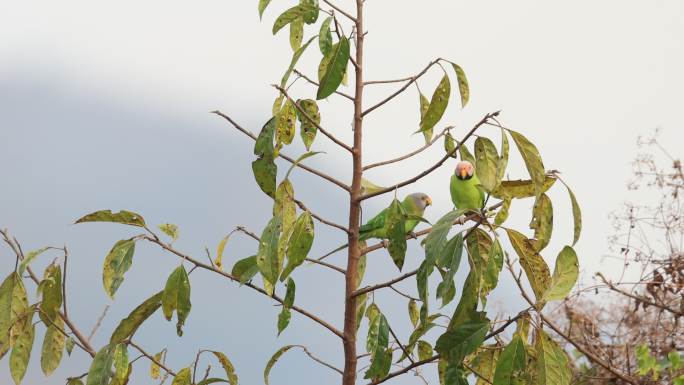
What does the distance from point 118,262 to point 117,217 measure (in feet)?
0.48

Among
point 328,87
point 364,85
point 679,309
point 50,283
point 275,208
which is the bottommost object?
point 50,283

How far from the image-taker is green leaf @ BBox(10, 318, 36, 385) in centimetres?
271

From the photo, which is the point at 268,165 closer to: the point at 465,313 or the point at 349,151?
the point at 349,151

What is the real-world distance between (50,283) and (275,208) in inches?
34.6

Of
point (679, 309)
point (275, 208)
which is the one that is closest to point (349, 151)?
point (275, 208)

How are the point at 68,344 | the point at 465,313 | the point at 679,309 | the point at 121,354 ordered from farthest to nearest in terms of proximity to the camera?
the point at 679,309 < the point at 68,344 < the point at 121,354 < the point at 465,313

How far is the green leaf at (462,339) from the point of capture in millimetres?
2316

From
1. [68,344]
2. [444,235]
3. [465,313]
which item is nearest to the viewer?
[444,235]

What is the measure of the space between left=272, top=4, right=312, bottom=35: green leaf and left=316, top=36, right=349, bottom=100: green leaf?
0.19 metres

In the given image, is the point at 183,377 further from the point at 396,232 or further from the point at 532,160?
the point at 532,160

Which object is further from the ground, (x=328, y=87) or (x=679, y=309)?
(x=679, y=309)

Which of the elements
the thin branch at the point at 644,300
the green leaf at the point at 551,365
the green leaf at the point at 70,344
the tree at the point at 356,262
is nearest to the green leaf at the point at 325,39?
the tree at the point at 356,262

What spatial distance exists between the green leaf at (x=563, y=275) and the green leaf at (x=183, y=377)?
130 centimetres

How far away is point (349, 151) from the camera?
8.93 ft
